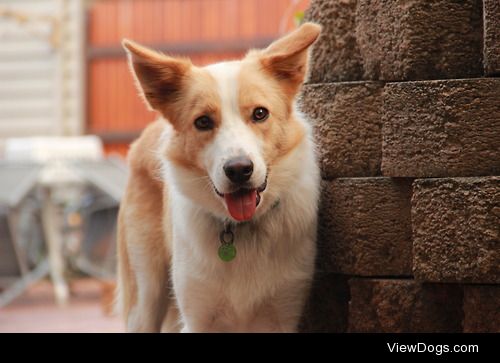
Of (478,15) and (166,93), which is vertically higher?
(478,15)

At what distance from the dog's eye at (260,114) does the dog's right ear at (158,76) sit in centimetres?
32

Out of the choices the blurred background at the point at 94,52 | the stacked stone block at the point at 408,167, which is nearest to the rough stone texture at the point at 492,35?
the stacked stone block at the point at 408,167

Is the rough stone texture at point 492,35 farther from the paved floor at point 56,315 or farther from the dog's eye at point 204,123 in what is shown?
the paved floor at point 56,315

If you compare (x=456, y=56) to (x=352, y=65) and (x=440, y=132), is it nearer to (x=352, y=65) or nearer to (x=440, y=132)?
(x=440, y=132)

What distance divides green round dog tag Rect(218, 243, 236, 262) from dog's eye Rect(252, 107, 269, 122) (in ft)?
1.48

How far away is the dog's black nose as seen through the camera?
2586 millimetres

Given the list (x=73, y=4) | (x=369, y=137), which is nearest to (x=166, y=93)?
(x=369, y=137)

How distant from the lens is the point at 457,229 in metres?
2.55

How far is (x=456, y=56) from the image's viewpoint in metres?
2.70

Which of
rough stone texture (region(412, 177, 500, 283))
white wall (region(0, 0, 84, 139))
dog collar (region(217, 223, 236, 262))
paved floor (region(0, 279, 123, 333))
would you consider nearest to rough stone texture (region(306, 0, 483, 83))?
rough stone texture (region(412, 177, 500, 283))

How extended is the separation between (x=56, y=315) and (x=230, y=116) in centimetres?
448

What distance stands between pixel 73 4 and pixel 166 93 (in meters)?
10.1

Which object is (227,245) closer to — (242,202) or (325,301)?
(242,202)

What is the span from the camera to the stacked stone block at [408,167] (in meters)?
2.55
